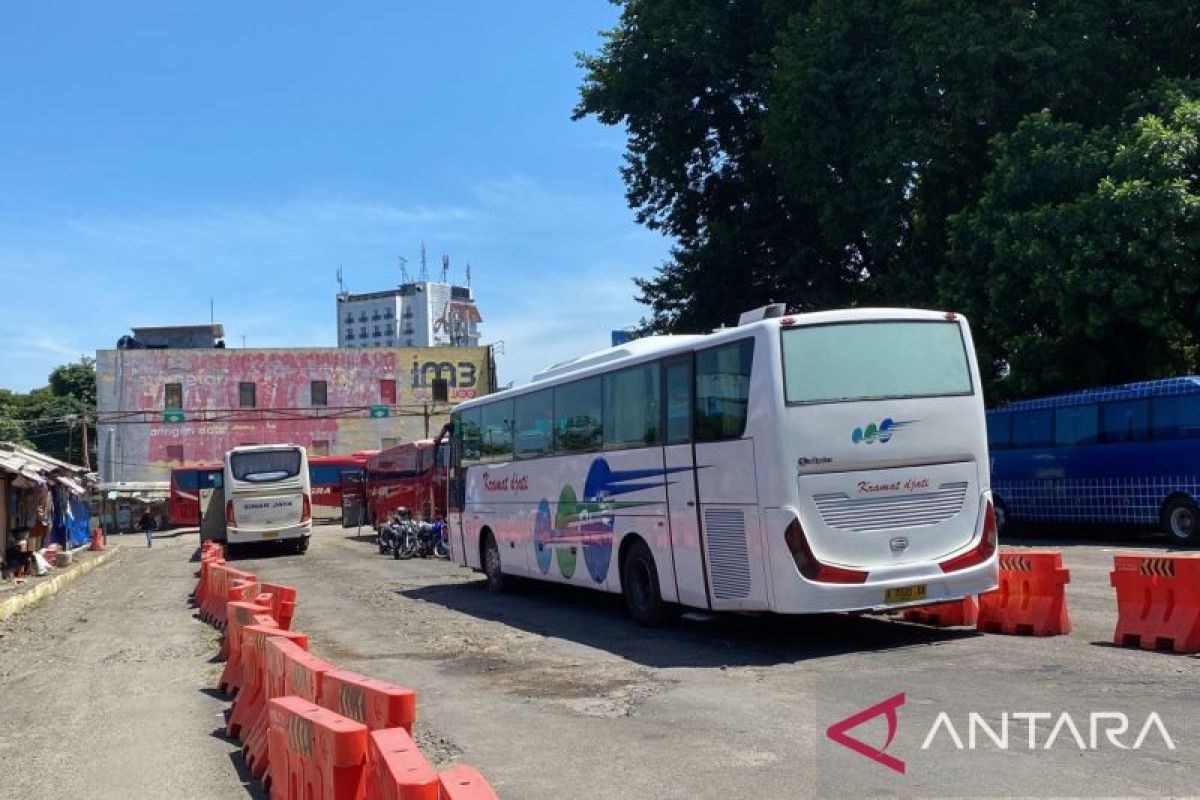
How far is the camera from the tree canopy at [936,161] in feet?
76.5

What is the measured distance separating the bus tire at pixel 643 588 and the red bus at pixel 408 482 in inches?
781

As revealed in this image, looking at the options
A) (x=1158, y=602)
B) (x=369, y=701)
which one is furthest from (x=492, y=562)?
(x=369, y=701)

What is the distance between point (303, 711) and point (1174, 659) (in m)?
6.87

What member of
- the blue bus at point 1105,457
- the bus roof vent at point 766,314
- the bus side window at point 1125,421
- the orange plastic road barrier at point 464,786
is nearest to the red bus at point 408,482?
the blue bus at point 1105,457

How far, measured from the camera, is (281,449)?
35094 millimetres

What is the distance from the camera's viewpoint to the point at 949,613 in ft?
39.0

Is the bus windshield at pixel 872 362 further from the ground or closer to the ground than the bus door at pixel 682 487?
further from the ground

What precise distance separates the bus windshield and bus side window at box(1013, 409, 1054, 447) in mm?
14220

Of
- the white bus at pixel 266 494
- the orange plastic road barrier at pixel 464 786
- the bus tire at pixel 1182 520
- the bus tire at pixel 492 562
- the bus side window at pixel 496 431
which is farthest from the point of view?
the white bus at pixel 266 494

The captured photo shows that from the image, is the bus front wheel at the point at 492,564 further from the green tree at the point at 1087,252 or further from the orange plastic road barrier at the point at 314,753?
the green tree at the point at 1087,252

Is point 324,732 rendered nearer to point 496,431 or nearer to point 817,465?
point 817,465

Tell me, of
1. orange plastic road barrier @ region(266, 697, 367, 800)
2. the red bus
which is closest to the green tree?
the red bus

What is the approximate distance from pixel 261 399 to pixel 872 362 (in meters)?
68.0

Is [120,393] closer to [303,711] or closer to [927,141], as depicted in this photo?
[927,141]
